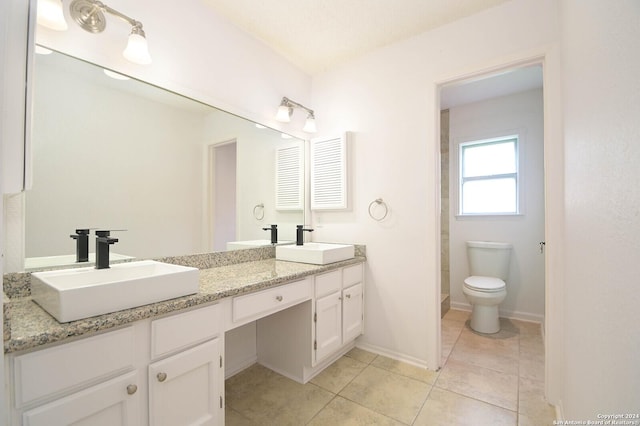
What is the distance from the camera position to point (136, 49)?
4.32 feet

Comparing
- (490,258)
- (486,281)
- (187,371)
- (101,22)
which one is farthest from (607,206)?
(490,258)

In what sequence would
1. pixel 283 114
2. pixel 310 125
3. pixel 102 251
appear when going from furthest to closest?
pixel 310 125 → pixel 283 114 → pixel 102 251

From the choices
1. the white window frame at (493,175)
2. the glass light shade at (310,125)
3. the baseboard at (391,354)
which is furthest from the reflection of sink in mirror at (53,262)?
the white window frame at (493,175)

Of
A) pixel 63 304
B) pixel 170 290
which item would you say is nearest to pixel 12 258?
pixel 63 304

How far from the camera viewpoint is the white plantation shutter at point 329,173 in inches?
93.3

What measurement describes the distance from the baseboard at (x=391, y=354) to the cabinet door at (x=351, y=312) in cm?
17

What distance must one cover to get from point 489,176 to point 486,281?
125 centimetres

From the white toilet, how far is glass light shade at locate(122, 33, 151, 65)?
3.07 m

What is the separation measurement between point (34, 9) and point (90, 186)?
0.72 meters

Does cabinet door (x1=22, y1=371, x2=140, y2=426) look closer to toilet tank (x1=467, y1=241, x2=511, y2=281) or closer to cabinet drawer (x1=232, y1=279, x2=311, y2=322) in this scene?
cabinet drawer (x1=232, y1=279, x2=311, y2=322)

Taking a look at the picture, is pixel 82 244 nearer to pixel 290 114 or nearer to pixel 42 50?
pixel 42 50

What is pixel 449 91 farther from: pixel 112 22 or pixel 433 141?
pixel 112 22

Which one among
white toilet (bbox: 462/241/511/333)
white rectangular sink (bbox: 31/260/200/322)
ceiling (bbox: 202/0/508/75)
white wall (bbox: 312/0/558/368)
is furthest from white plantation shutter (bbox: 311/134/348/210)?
white toilet (bbox: 462/241/511/333)

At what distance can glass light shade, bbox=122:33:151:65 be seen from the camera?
1.31 meters
